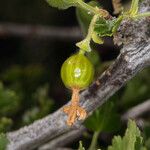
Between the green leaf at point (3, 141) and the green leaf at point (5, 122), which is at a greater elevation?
the green leaf at point (5, 122)

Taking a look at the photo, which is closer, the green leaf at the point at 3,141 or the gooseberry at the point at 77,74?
the gooseberry at the point at 77,74

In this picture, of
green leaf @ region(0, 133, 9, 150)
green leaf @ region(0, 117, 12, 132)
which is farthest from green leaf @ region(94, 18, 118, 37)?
green leaf @ region(0, 117, 12, 132)

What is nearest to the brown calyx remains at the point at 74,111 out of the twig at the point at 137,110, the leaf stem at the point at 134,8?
the leaf stem at the point at 134,8

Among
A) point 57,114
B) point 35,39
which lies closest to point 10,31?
point 35,39

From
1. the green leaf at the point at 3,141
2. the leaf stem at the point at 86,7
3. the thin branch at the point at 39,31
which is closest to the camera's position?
the leaf stem at the point at 86,7

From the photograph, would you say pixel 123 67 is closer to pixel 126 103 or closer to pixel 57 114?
pixel 57 114

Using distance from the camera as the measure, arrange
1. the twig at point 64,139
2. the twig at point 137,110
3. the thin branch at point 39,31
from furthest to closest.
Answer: the thin branch at point 39,31
the twig at point 137,110
the twig at point 64,139

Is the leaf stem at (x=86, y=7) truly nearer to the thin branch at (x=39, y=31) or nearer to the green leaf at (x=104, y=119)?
the green leaf at (x=104, y=119)

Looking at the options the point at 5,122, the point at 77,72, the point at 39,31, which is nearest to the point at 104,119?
the point at 5,122
